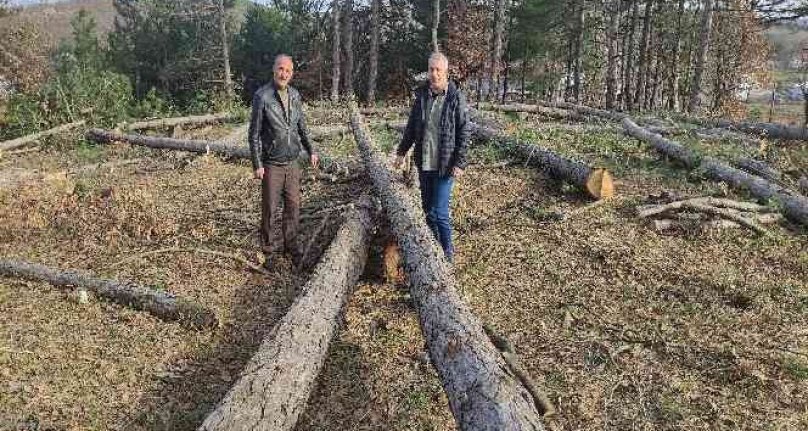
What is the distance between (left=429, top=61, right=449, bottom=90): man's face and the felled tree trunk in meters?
3.18

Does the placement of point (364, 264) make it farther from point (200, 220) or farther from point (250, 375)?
point (200, 220)

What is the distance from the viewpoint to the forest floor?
3.89 metres

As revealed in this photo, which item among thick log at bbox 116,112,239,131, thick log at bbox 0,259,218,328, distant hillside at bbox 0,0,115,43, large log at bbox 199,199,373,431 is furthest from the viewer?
distant hillside at bbox 0,0,115,43

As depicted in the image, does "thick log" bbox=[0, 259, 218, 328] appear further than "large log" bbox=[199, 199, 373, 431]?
Yes

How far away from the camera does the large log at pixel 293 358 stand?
315 centimetres

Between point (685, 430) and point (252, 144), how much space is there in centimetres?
438

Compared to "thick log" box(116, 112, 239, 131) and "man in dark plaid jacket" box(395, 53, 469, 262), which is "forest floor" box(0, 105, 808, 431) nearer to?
"man in dark plaid jacket" box(395, 53, 469, 262)

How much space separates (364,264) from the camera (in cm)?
570

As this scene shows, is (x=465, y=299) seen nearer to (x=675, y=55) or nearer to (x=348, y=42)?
(x=348, y=42)

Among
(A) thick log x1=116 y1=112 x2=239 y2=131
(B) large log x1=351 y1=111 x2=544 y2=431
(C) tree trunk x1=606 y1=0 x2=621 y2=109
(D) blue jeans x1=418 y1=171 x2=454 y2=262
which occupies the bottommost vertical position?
(B) large log x1=351 y1=111 x2=544 y2=431

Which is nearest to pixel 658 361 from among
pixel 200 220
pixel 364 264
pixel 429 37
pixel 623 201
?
pixel 364 264

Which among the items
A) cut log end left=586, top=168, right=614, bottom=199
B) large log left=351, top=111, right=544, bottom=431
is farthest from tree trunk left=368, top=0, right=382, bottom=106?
large log left=351, top=111, right=544, bottom=431

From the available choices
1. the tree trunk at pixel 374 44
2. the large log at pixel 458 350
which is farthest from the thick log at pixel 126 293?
the tree trunk at pixel 374 44

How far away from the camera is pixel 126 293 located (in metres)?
5.23
